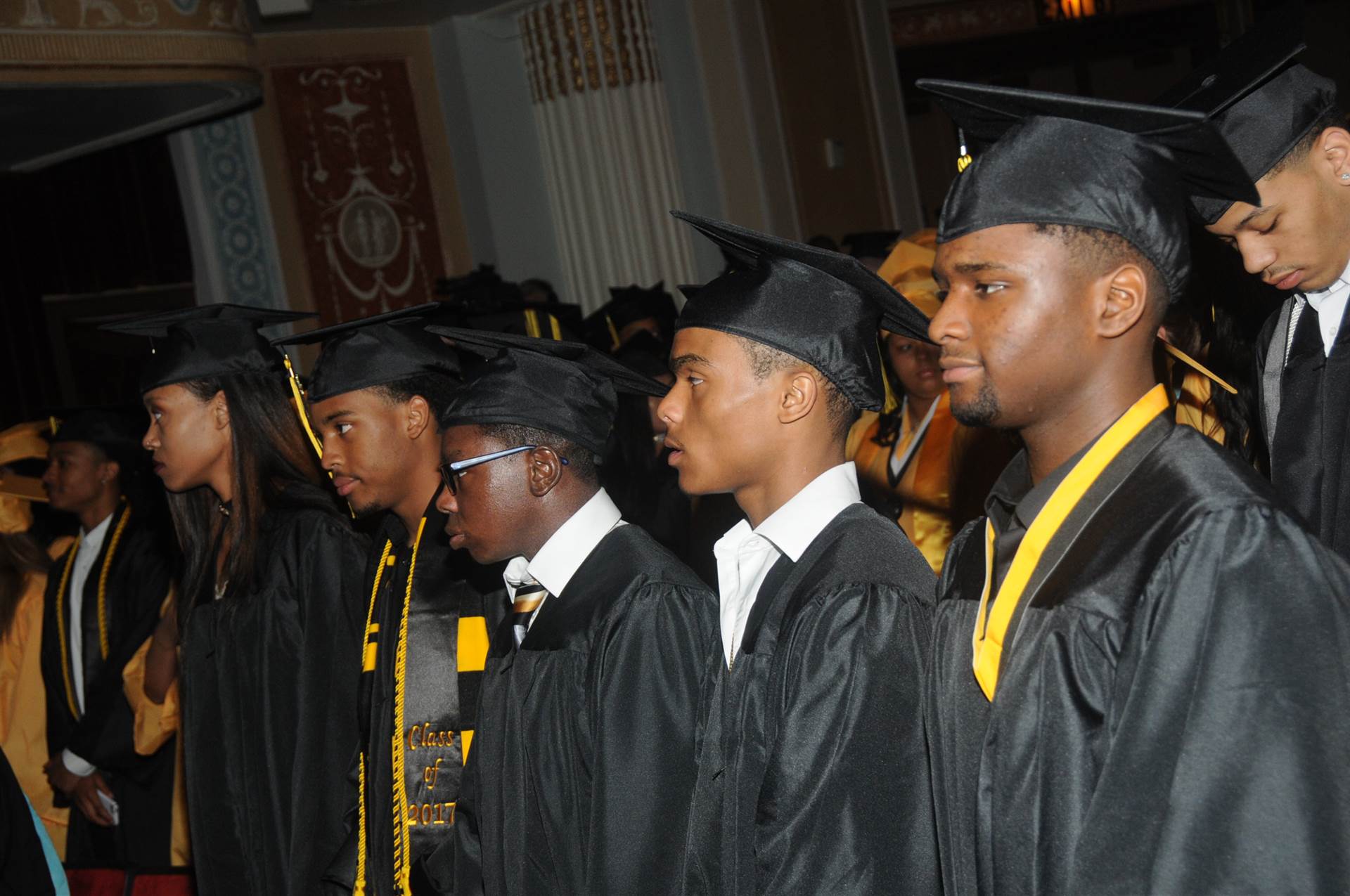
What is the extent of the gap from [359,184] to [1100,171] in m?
8.37

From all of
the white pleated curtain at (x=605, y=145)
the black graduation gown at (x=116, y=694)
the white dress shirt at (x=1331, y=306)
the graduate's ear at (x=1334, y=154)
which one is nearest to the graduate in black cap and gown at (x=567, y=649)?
the white dress shirt at (x=1331, y=306)

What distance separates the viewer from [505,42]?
9.70 meters

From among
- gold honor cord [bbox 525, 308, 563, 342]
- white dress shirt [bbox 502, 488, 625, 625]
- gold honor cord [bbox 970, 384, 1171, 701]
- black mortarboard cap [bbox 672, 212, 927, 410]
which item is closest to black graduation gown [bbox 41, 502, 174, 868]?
gold honor cord [bbox 525, 308, 563, 342]

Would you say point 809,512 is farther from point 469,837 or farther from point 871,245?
point 871,245

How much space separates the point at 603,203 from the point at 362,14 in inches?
83.7

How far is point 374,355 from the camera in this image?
324cm

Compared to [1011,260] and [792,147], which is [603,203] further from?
[1011,260]

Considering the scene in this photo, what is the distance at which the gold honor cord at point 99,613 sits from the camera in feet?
16.1

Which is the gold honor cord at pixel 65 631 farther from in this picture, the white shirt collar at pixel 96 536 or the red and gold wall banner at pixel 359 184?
the red and gold wall banner at pixel 359 184

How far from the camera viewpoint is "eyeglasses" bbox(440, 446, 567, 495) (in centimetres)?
271

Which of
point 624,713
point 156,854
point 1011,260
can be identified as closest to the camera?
point 1011,260

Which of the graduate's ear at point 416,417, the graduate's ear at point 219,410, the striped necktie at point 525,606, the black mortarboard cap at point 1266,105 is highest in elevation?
the black mortarboard cap at point 1266,105

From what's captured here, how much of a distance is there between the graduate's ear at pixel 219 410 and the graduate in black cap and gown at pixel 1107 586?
2.41 m

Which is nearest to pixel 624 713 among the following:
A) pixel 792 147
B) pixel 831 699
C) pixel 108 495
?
pixel 831 699
